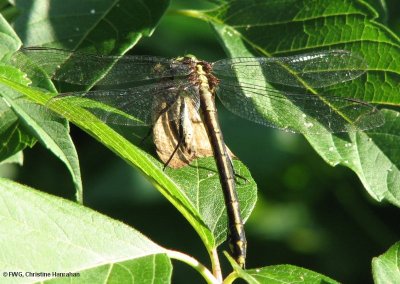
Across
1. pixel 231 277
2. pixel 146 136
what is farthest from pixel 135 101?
pixel 231 277

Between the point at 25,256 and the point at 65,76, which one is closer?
the point at 25,256

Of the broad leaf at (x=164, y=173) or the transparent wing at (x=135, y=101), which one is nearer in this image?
the broad leaf at (x=164, y=173)

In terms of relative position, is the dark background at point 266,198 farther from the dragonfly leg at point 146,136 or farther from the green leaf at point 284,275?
the green leaf at point 284,275

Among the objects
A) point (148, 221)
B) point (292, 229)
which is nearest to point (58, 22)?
point (148, 221)

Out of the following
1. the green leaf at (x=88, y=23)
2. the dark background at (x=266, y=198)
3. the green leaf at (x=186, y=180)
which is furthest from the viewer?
the dark background at (x=266, y=198)

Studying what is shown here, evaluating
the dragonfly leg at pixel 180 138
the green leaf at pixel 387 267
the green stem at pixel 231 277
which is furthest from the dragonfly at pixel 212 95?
the green leaf at pixel 387 267

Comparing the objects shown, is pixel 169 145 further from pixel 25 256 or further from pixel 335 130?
pixel 25 256

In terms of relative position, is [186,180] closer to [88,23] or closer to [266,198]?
[88,23]
